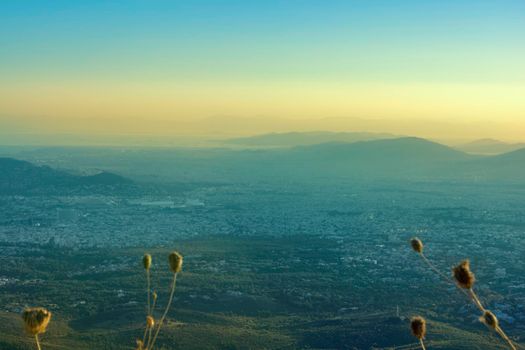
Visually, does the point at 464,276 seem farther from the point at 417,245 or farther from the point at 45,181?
the point at 45,181

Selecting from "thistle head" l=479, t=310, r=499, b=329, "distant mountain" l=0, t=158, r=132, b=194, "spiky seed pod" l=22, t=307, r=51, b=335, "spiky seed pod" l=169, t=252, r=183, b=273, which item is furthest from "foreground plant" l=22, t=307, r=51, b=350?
"distant mountain" l=0, t=158, r=132, b=194

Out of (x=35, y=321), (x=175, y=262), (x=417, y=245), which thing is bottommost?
(x=35, y=321)

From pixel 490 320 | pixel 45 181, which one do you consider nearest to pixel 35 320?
pixel 490 320

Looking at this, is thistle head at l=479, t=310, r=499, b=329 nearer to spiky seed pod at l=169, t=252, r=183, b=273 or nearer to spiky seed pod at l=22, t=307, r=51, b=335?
spiky seed pod at l=169, t=252, r=183, b=273

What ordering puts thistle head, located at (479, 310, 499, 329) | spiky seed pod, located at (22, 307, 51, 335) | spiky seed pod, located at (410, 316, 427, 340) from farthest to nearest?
1. spiky seed pod, located at (410, 316, 427, 340)
2. thistle head, located at (479, 310, 499, 329)
3. spiky seed pod, located at (22, 307, 51, 335)

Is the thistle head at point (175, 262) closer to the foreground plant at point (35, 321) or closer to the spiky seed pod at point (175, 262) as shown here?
the spiky seed pod at point (175, 262)

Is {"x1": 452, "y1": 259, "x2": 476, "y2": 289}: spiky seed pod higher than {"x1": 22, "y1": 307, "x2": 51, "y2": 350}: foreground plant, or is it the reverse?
{"x1": 452, "y1": 259, "x2": 476, "y2": 289}: spiky seed pod
